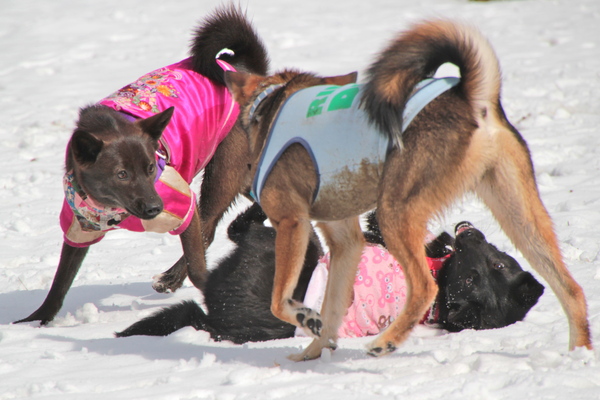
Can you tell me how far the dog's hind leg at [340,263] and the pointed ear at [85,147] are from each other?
1.44m

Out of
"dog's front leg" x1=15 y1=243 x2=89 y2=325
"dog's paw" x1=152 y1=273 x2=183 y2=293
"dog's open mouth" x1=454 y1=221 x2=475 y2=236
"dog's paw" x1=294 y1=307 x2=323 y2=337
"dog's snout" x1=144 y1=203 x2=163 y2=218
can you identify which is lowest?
"dog's paw" x1=152 y1=273 x2=183 y2=293

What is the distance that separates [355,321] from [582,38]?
9044mm

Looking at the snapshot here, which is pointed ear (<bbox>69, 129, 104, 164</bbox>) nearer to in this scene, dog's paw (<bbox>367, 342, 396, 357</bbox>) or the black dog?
the black dog

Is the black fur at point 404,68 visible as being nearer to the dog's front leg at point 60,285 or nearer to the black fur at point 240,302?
the black fur at point 240,302

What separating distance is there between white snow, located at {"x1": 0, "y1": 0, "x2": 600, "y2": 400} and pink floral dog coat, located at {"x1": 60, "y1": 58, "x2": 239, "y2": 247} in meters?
0.60

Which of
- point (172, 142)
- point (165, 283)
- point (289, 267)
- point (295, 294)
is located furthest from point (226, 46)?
point (289, 267)

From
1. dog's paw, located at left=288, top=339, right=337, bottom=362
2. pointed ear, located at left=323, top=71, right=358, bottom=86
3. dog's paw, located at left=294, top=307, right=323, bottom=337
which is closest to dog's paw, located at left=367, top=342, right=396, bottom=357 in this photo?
dog's paw, located at left=294, top=307, right=323, bottom=337

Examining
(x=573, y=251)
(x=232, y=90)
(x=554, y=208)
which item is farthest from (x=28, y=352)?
(x=554, y=208)

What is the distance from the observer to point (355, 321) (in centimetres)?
378

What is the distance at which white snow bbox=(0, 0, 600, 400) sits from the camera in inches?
108

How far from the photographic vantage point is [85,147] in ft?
12.5

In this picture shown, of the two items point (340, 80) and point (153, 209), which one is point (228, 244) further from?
point (340, 80)

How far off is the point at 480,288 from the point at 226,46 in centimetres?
254

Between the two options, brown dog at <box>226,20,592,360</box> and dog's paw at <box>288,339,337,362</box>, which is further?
dog's paw at <box>288,339,337,362</box>
